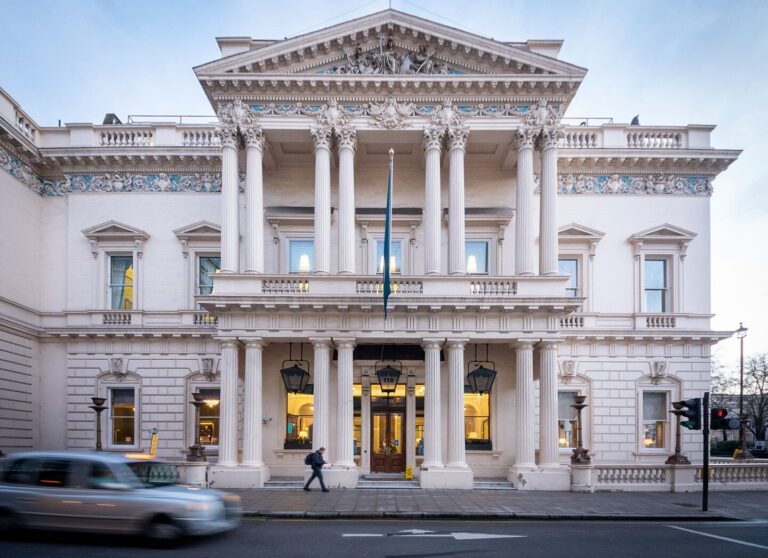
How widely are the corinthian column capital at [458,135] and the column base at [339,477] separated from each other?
40.1 ft

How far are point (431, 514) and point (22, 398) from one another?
1846 cm

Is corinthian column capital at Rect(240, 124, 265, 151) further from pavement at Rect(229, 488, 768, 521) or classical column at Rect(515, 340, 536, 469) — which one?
pavement at Rect(229, 488, 768, 521)

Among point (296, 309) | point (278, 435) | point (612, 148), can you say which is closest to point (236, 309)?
point (296, 309)

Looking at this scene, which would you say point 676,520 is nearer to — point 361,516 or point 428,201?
point 361,516

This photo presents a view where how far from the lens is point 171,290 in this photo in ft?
83.3

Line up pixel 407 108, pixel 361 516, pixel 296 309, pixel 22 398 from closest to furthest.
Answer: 1. pixel 361 516
2. pixel 296 309
3. pixel 407 108
4. pixel 22 398

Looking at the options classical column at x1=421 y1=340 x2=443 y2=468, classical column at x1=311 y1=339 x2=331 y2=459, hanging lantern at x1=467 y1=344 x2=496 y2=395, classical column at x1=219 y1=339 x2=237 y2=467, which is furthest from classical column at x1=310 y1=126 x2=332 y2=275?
hanging lantern at x1=467 y1=344 x2=496 y2=395

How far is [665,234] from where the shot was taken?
25375mm

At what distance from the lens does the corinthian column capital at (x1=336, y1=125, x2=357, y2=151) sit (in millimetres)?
21781

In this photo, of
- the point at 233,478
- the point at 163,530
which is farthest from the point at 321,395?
the point at 163,530

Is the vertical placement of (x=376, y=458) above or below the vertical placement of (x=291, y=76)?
below

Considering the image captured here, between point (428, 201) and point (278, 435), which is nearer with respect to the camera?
point (428, 201)

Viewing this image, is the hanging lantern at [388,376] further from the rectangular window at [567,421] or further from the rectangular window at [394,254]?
the rectangular window at [567,421]

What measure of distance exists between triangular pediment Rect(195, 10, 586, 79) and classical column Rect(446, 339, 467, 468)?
33.9 feet
